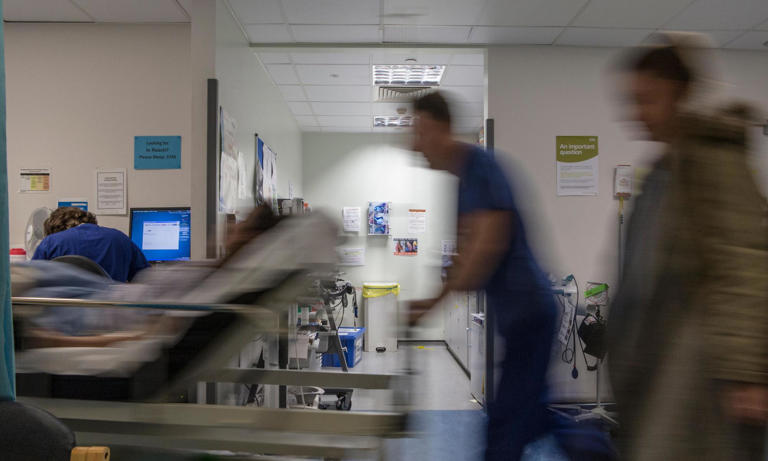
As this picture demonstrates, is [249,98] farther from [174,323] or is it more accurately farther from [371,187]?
[371,187]

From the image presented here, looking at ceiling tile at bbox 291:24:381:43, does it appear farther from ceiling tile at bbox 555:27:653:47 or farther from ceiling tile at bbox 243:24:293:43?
ceiling tile at bbox 555:27:653:47

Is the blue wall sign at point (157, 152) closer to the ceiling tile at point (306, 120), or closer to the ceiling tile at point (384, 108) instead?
the ceiling tile at point (384, 108)

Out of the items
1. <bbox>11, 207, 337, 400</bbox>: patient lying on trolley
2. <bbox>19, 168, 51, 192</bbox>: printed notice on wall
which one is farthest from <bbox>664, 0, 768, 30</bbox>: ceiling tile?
<bbox>19, 168, 51, 192</bbox>: printed notice on wall

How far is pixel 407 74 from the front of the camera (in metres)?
4.12

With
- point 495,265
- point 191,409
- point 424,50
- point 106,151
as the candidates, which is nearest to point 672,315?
point 495,265

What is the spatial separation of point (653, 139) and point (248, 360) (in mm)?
2171

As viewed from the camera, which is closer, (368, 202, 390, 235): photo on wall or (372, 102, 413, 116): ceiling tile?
(372, 102, 413, 116): ceiling tile

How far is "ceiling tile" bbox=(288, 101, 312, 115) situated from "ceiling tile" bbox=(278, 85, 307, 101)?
0.44 ft

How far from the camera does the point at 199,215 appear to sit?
2.70m

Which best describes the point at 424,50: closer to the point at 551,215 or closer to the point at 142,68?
the point at 551,215

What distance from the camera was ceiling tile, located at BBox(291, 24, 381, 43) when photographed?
3.14 meters

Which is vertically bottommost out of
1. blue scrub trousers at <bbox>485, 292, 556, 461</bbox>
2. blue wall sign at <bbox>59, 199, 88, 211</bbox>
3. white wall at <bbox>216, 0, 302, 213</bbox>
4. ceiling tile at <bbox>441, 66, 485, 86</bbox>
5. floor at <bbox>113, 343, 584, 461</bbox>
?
floor at <bbox>113, 343, 584, 461</bbox>

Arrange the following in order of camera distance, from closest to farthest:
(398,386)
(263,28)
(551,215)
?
(398,386) → (263,28) → (551,215)

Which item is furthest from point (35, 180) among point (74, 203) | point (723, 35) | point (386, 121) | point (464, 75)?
point (723, 35)
